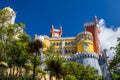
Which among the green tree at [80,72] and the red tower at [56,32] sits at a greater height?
the red tower at [56,32]

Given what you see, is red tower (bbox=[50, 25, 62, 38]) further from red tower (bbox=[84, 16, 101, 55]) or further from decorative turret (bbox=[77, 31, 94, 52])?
decorative turret (bbox=[77, 31, 94, 52])

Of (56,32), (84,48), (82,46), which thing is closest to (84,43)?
(82,46)

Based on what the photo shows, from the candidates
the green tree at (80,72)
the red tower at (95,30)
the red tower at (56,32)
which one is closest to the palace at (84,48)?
the red tower at (95,30)

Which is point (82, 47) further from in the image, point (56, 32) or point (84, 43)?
point (56, 32)

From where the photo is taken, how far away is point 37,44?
33188 millimetres

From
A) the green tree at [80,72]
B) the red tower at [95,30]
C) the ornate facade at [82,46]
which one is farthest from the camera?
the red tower at [95,30]

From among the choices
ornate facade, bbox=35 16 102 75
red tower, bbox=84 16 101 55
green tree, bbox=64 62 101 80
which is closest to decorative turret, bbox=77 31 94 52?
ornate facade, bbox=35 16 102 75

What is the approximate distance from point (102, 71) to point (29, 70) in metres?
33.1

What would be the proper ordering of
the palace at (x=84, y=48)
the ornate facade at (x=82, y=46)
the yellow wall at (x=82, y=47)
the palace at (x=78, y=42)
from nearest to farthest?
1. the palace at (x=84, y=48)
2. the ornate facade at (x=82, y=46)
3. the yellow wall at (x=82, y=47)
4. the palace at (x=78, y=42)

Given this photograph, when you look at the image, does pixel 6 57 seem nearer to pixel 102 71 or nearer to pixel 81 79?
pixel 81 79

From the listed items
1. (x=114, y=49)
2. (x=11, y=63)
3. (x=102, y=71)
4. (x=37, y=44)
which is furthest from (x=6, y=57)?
(x=102, y=71)

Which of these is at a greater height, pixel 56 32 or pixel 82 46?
pixel 56 32

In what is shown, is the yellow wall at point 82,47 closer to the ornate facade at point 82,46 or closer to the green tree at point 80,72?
the ornate facade at point 82,46

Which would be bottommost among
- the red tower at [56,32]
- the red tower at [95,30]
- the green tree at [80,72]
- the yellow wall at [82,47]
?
the green tree at [80,72]
